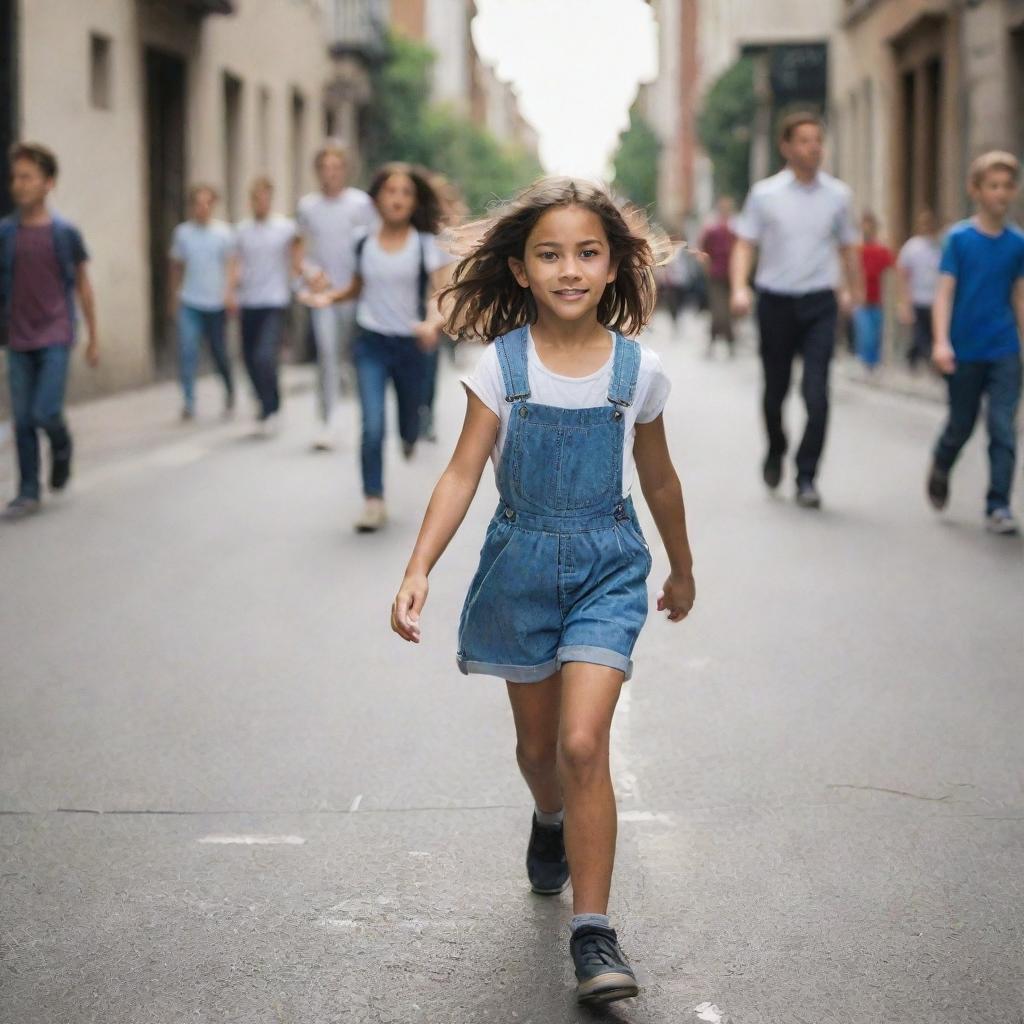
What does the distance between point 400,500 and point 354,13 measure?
1086 inches

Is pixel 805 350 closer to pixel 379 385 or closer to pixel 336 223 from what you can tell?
pixel 379 385

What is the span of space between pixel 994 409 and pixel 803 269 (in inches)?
60.7

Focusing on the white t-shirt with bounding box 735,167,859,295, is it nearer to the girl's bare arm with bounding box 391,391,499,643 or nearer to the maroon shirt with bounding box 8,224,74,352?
the maroon shirt with bounding box 8,224,74,352

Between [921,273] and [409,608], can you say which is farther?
[921,273]

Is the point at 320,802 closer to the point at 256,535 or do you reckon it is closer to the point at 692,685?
the point at 692,685

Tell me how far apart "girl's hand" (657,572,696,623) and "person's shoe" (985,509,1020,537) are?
5.88 meters

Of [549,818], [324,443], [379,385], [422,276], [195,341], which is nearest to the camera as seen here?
[549,818]

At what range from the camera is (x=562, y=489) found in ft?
12.7

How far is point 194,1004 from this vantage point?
11.7 ft

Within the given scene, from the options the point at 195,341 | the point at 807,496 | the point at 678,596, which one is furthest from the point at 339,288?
the point at 678,596

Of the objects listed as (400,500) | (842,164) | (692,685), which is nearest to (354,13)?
(842,164)

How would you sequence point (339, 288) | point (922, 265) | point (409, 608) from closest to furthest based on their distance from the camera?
point (409, 608) < point (339, 288) < point (922, 265)

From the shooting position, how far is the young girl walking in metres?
3.80

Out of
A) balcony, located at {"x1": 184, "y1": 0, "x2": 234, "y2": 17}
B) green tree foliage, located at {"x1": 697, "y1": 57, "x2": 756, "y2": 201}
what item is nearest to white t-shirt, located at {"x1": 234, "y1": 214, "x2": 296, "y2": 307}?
balcony, located at {"x1": 184, "y1": 0, "x2": 234, "y2": 17}
